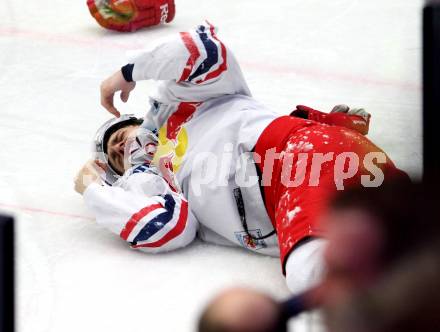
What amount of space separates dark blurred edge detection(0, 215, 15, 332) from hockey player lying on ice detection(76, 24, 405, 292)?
2.50 ft

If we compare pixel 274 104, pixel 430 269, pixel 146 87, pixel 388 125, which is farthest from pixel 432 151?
pixel 146 87

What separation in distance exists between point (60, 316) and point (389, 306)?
3.13ft

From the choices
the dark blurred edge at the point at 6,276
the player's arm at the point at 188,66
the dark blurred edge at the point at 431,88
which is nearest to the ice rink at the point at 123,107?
the dark blurred edge at the point at 431,88

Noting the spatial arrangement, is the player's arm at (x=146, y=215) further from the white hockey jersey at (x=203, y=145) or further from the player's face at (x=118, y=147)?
the player's face at (x=118, y=147)

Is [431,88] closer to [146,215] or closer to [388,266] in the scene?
[388,266]

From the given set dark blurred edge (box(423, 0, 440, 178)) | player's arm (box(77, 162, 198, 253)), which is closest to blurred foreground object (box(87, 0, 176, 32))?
player's arm (box(77, 162, 198, 253))

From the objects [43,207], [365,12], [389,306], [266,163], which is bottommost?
[365,12]

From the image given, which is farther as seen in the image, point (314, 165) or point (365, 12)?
point (365, 12)

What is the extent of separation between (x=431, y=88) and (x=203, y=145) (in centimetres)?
106

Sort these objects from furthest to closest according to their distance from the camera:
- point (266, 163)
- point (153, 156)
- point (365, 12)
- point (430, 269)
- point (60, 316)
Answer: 1. point (365, 12)
2. point (153, 156)
3. point (266, 163)
4. point (60, 316)
5. point (430, 269)

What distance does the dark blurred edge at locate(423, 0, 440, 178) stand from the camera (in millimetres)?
248

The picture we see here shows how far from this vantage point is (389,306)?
21 cm

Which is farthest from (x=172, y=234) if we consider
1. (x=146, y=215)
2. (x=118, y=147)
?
(x=118, y=147)

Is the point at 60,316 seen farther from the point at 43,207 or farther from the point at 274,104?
the point at 274,104
